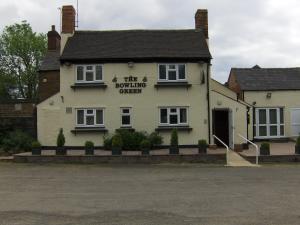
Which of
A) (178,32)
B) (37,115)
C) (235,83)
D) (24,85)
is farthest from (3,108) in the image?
(24,85)

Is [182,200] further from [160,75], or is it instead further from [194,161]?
[160,75]

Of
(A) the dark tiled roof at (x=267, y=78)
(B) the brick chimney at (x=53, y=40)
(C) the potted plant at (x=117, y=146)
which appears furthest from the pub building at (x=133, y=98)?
(B) the brick chimney at (x=53, y=40)

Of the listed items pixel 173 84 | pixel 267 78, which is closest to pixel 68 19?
pixel 173 84

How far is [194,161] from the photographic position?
2464cm

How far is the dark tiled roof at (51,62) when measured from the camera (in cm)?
4102

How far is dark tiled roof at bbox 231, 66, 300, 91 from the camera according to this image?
3569cm

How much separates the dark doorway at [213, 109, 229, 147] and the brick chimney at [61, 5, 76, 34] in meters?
10.3

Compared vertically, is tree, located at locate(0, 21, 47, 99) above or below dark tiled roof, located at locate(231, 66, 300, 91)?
above

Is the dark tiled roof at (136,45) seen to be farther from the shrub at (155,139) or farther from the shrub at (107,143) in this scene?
the shrub at (107,143)

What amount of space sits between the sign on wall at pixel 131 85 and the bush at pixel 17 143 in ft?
19.6

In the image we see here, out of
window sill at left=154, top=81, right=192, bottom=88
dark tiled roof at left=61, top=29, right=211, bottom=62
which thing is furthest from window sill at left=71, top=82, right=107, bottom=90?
window sill at left=154, top=81, right=192, bottom=88

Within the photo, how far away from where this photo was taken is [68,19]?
102 ft

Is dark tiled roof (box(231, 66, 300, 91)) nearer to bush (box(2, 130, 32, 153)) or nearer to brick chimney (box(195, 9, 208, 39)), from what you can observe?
brick chimney (box(195, 9, 208, 39))

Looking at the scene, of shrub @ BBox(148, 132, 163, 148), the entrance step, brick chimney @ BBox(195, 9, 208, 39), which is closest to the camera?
the entrance step
